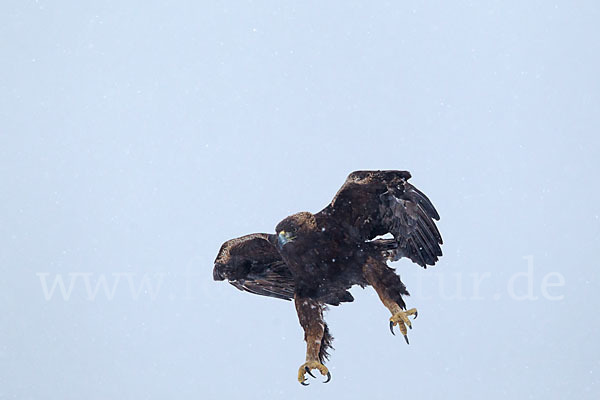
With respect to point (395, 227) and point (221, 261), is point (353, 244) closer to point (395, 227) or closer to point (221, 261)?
point (395, 227)

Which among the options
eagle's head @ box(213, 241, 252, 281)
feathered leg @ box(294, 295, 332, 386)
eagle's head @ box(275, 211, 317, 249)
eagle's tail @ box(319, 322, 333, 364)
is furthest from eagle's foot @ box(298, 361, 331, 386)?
eagle's head @ box(213, 241, 252, 281)

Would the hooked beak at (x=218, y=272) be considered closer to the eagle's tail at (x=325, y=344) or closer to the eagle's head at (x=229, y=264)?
the eagle's head at (x=229, y=264)

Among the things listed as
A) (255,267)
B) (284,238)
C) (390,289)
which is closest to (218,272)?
(255,267)

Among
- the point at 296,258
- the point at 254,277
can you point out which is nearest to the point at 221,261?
the point at 254,277

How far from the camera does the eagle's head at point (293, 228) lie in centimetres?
652

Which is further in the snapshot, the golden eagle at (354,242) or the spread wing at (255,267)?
the spread wing at (255,267)

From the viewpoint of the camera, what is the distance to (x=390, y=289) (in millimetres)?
6297

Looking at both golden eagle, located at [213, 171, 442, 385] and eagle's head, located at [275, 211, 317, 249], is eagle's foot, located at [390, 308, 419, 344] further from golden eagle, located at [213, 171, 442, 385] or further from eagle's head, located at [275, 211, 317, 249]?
eagle's head, located at [275, 211, 317, 249]

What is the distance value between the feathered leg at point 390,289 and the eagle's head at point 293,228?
659mm

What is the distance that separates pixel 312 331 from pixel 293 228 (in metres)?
1.02

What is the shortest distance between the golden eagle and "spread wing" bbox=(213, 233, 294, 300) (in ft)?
1.15

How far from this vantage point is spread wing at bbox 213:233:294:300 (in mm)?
7227

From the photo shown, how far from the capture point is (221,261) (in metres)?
7.25

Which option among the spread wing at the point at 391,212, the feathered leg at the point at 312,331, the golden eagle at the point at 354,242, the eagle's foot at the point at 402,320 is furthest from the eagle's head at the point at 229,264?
the eagle's foot at the point at 402,320
